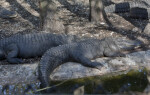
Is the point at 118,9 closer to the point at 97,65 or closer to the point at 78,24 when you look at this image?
the point at 78,24

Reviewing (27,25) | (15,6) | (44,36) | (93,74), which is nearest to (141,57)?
(93,74)

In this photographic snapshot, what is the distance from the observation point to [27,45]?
4.71 metres

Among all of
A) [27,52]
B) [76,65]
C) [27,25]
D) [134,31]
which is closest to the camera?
[76,65]

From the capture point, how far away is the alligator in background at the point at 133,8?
6.31 meters

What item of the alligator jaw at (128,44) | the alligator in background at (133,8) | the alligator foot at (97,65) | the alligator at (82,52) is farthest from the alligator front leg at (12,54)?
the alligator in background at (133,8)

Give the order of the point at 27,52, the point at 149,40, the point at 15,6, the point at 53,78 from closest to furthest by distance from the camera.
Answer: the point at 53,78 → the point at 27,52 → the point at 149,40 → the point at 15,6

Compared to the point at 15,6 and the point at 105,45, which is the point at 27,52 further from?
the point at 15,6

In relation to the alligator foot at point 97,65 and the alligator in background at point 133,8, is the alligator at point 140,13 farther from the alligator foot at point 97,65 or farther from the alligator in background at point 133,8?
the alligator foot at point 97,65

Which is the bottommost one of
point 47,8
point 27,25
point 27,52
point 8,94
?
point 8,94

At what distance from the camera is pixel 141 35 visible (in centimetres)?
A: 540

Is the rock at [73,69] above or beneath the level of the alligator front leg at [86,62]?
beneath

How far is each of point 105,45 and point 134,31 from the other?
4.26ft

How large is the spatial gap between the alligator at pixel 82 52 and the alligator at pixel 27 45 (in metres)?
0.51

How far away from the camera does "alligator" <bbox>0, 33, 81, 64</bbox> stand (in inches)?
179
